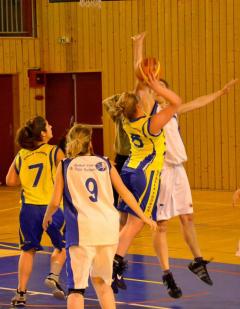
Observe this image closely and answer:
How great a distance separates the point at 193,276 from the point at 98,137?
33.6 ft

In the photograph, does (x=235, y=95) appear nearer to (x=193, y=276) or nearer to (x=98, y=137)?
(x=98, y=137)

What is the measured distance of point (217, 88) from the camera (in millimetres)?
17703

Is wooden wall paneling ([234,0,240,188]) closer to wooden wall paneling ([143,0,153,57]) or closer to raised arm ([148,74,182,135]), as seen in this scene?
wooden wall paneling ([143,0,153,57])

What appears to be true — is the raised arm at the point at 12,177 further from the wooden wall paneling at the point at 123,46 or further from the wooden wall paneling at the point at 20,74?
the wooden wall paneling at the point at 20,74

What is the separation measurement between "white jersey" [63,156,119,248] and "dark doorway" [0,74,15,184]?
13593 mm

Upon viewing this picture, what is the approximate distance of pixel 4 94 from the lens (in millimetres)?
20016

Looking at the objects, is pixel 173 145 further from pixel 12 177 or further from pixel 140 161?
pixel 12 177

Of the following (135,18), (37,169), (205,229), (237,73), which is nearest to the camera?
(37,169)

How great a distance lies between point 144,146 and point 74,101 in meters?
12.0

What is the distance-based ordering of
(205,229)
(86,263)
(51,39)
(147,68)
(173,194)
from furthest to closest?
1. (51,39)
2. (205,229)
3. (173,194)
4. (147,68)
5. (86,263)

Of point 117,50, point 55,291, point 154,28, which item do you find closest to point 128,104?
point 55,291

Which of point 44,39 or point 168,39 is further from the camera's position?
point 44,39

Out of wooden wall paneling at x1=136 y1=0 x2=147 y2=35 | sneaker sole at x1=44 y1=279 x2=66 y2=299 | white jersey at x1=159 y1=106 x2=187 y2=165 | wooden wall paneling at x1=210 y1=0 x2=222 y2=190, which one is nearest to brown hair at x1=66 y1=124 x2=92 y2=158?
white jersey at x1=159 y1=106 x2=187 y2=165

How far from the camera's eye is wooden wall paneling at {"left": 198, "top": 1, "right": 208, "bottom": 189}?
17766 mm
